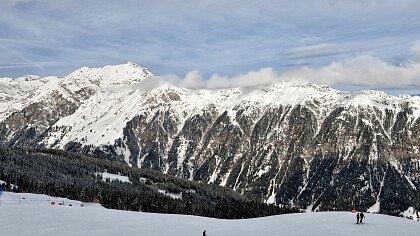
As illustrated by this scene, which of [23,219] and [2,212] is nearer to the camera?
[23,219]

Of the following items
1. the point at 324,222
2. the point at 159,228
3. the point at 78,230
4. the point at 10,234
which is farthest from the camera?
the point at 324,222

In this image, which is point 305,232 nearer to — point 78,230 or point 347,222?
point 347,222

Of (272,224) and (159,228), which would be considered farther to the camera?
(272,224)

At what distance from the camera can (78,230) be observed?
65.2 meters

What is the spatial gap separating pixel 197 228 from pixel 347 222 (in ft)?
80.9

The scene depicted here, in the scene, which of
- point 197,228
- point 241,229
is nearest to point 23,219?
point 197,228

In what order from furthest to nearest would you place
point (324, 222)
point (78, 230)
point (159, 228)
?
point (324, 222), point (159, 228), point (78, 230)

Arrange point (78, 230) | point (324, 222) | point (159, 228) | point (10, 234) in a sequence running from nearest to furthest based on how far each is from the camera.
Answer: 1. point (10, 234)
2. point (78, 230)
3. point (159, 228)
4. point (324, 222)

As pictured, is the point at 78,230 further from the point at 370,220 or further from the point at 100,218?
the point at 370,220

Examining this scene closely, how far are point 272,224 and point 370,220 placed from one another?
54.8ft

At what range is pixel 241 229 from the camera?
77188 millimetres

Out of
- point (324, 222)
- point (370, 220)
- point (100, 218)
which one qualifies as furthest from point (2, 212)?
point (370, 220)

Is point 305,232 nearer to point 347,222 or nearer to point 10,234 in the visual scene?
point 347,222

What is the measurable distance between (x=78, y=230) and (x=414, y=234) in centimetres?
4546
